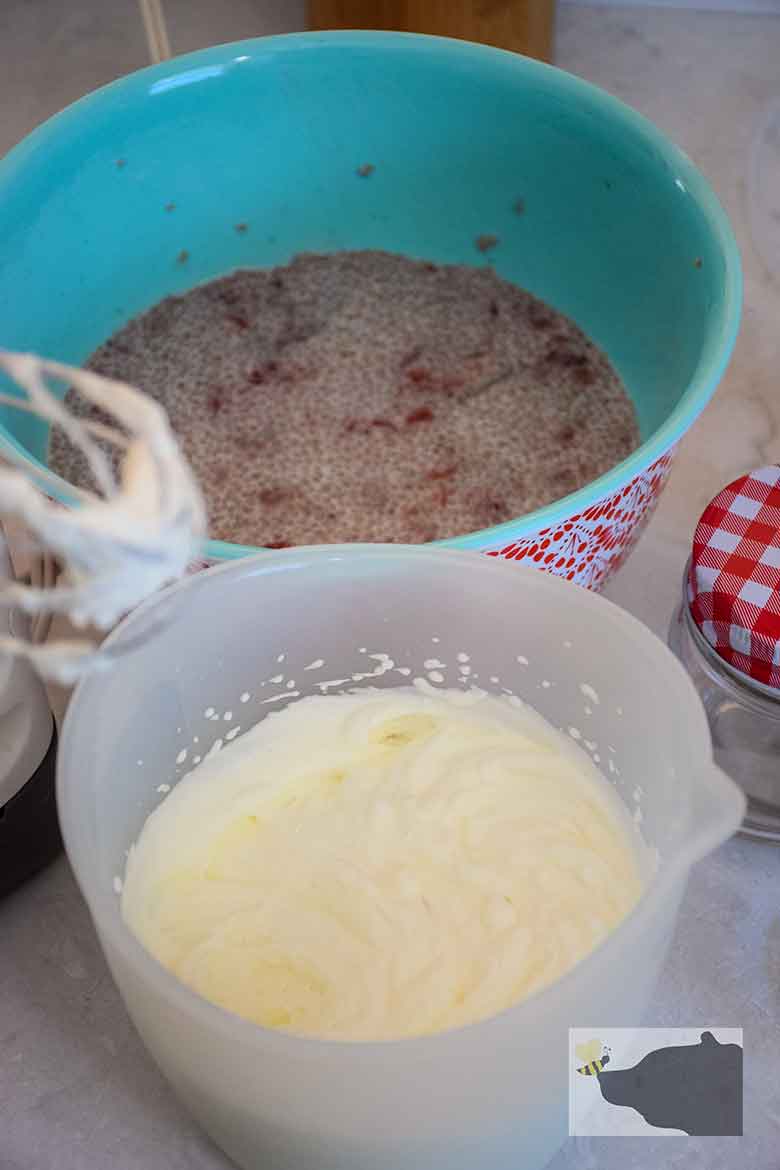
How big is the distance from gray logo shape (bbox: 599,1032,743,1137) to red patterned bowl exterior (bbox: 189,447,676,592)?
0.23 metres

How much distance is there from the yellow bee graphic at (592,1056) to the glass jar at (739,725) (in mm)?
187

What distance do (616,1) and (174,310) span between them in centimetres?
57

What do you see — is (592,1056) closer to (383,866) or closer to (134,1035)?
(383,866)

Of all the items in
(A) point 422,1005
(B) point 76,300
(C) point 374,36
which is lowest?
(A) point 422,1005

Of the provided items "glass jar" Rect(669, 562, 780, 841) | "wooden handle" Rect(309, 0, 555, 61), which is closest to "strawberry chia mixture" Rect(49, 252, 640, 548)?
"glass jar" Rect(669, 562, 780, 841)

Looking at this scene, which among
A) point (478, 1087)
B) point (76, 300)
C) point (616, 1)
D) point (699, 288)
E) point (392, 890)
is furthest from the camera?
point (616, 1)

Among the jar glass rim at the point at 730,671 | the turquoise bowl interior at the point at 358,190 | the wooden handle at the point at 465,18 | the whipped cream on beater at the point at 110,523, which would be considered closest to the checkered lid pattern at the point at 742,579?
the jar glass rim at the point at 730,671

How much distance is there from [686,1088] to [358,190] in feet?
1.97

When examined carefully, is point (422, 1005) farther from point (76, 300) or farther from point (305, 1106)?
point (76, 300)

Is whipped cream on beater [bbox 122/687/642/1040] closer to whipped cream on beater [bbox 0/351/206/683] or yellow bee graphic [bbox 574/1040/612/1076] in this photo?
yellow bee graphic [bbox 574/1040/612/1076]

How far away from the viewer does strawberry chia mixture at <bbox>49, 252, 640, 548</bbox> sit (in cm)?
79

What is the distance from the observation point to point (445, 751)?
1.95 ft

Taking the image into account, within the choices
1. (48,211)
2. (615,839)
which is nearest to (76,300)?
(48,211)

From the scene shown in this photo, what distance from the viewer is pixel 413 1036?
0.47m
